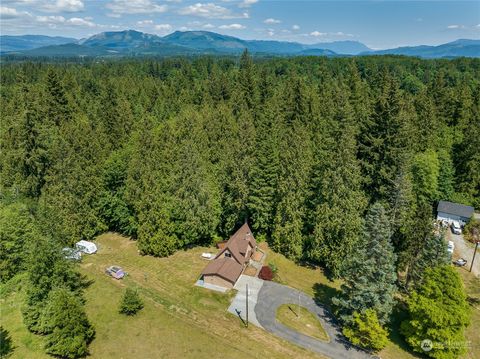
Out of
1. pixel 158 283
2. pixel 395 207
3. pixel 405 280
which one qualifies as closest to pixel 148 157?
pixel 158 283

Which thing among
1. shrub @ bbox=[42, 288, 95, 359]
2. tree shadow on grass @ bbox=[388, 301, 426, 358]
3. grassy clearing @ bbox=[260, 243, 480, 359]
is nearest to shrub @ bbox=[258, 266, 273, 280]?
grassy clearing @ bbox=[260, 243, 480, 359]

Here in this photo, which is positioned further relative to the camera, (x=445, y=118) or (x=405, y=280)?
(x=445, y=118)

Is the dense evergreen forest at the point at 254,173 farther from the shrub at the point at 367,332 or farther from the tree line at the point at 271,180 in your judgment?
the shrub at the point at 367,332

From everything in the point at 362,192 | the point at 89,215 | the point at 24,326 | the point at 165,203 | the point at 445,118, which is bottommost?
the point at 24,326

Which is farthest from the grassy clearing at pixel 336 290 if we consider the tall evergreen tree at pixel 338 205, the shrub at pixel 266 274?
the tall evergreen tree at pixel 338 205

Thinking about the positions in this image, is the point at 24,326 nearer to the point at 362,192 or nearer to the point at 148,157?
the point at 148,157

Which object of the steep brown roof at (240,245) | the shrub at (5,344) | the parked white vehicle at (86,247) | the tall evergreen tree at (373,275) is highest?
the tall evergreen tree at (373,275)
